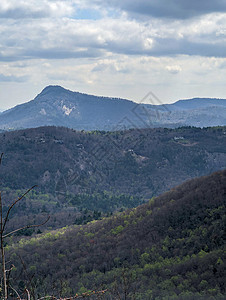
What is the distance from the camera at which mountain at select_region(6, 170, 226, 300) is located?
81250 mm

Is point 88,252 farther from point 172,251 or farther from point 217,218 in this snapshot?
point 217,218

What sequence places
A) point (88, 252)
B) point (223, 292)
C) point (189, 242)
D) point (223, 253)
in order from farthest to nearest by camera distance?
point (88, 252), point (189, 242), point (223, 253), point (223, 292)

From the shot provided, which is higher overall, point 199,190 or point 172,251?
point 199,190

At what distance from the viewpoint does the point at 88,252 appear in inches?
4788

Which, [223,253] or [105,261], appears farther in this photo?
[105,261]

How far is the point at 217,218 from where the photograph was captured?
111250 millimetres

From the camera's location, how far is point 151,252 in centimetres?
10900

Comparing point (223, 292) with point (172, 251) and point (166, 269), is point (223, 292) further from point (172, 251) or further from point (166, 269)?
point (172, 251)

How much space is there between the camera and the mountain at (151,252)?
81250 millimetres

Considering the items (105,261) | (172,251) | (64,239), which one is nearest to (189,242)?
(172,251)

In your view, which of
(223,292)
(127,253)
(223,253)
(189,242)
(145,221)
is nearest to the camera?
(223,292)

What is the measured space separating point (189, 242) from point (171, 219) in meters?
19.1

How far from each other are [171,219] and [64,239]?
38472 millimetres

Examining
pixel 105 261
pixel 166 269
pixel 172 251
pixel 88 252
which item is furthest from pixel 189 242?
pixel 88 252
